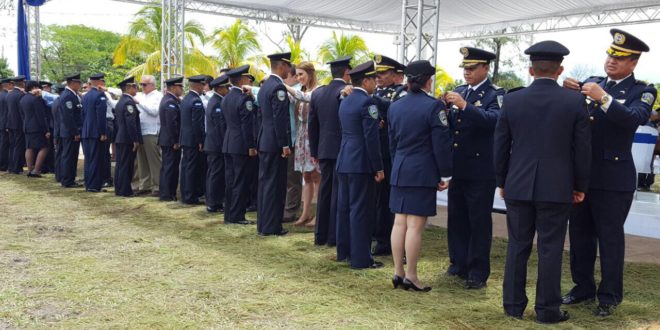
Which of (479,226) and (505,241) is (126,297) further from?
(505,241)

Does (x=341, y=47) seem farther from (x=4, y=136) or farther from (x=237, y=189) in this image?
(x=237, y=189)

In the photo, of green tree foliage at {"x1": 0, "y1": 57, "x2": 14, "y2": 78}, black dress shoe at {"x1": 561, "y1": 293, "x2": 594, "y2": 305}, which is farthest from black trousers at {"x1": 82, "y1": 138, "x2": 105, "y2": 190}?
green tree foliage at {"x1": 0, "y1": 57, "x2": 14, "y2": 78}

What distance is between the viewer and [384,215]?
20.3ft

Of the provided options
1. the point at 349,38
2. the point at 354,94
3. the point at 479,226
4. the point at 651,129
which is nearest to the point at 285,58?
the point at 354,94

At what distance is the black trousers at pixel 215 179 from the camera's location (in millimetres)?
8172

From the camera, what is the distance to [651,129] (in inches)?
346

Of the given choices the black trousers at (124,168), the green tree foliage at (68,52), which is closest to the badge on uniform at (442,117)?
the black trousers at (124,168)

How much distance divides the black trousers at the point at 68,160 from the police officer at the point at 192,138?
2.66 m

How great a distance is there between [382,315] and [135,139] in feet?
20.5

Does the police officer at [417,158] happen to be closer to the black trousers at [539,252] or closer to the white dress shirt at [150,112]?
the black trousers at [539,252]

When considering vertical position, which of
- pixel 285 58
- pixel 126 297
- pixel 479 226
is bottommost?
pixel 126 297

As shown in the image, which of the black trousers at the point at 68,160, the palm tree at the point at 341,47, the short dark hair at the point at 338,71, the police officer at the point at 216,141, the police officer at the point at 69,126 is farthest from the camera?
the palm tree at the point at 341,47

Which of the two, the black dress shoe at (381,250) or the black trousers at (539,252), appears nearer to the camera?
the black trousers at (539,252)

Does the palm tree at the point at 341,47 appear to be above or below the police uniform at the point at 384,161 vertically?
above
